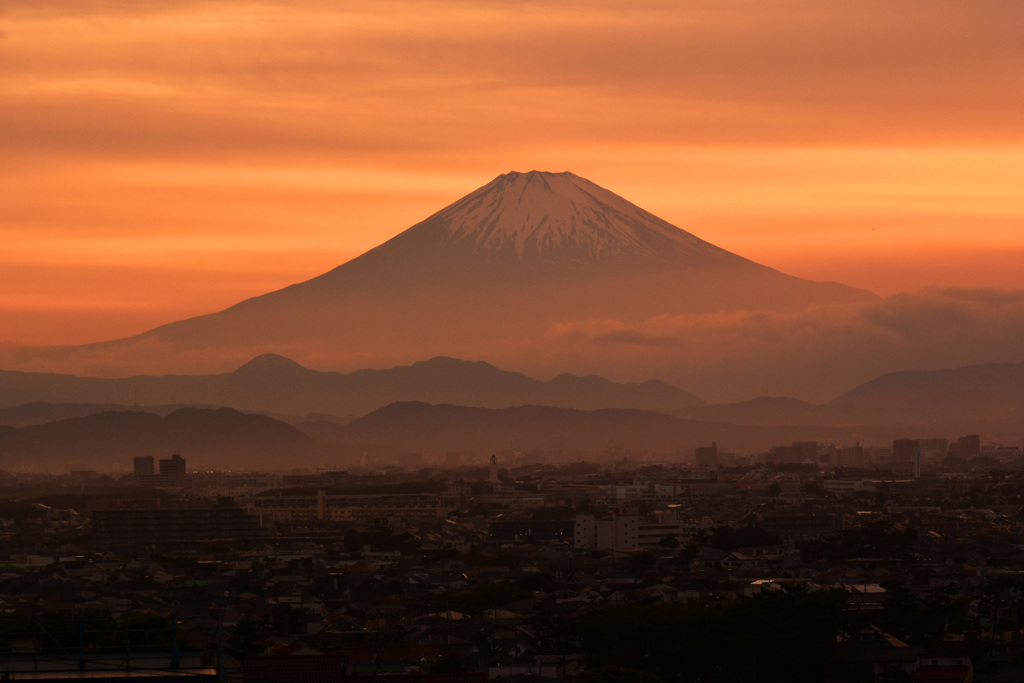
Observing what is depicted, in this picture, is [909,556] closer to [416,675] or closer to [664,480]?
[416,675]

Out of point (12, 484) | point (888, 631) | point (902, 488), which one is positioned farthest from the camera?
point (12, 484)

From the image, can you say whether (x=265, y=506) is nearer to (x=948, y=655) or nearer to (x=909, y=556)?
(x=909, y=556)

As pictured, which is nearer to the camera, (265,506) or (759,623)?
(759,623)

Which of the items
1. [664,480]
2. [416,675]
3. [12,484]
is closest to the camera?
[416,675]

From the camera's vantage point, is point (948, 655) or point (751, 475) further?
point (751, 475)

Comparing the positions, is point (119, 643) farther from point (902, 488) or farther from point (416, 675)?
point (902, 488)

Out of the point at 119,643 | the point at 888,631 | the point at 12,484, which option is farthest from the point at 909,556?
the point at 12,484

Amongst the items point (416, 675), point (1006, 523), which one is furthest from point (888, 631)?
point (1006, 523)

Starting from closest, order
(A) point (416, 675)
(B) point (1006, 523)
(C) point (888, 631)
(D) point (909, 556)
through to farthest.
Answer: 1. (A) point (416, 675)
2. (C) point (888, 631)
3. (D) point (909, 556)
4. (B) point (1006, 523)

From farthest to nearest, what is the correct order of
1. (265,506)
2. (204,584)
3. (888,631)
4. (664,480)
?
(664,480) → (265,506) → (204,584) → (888,631)
